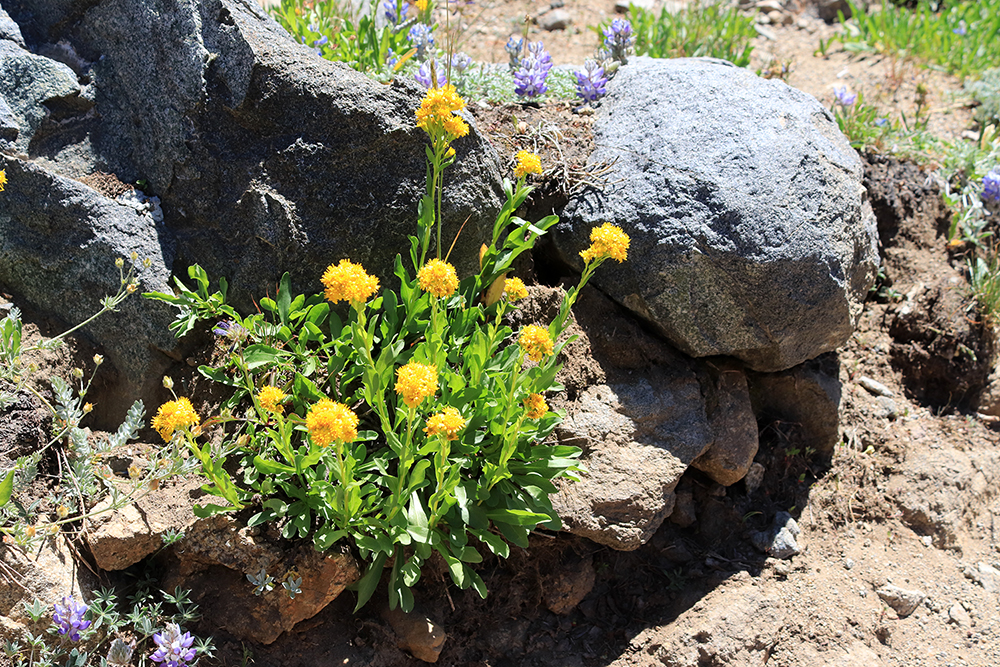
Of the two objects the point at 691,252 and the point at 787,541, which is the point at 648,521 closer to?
the point at 787,541

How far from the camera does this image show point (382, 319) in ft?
11.1

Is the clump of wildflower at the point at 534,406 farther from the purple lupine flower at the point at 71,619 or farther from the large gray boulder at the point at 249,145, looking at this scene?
the purple lupine flower at the point at 71,619

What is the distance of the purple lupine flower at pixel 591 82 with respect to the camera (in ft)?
13.9

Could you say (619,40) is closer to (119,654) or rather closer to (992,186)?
(992,186)

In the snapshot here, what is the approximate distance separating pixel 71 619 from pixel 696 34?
5635 mm

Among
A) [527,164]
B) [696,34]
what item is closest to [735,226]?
[527,164]

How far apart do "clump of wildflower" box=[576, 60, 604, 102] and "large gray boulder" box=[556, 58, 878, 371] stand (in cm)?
48

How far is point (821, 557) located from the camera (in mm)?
3801

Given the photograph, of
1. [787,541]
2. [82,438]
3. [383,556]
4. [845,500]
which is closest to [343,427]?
[383,556]

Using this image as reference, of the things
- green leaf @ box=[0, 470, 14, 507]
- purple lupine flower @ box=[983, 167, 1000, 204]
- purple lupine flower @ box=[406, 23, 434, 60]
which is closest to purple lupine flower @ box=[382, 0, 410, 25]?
purple lupine flower @ box=[406, 23, 434, 60]

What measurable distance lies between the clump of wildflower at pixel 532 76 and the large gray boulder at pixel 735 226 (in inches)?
29.0

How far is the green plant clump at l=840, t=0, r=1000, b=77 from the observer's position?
6156 mm

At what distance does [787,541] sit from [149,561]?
2870 mm

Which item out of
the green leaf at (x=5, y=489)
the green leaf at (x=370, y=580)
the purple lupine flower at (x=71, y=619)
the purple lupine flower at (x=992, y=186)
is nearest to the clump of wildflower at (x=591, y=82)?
the purple lupine flower at (x=992, y=186)
